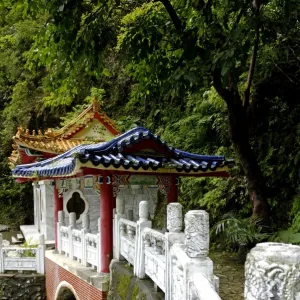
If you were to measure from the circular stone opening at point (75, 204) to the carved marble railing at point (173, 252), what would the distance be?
535 centimetres

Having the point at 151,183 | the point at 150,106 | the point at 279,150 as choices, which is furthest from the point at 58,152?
the point at 279,150

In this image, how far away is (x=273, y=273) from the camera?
170 cm

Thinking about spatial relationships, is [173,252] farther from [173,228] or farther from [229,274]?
[229,274]

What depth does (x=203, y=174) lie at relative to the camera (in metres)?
8.55

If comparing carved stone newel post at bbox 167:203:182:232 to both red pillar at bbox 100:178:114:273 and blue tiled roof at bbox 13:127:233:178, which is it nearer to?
blue tiled roof at bbox 13:127:233:178

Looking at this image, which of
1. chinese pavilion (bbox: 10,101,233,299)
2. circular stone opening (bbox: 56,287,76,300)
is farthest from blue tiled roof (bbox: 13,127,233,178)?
circular stone opening (bbox: 56,287,76,300)

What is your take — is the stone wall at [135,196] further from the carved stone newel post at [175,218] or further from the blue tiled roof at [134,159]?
the carved stone newel post at [175,218]

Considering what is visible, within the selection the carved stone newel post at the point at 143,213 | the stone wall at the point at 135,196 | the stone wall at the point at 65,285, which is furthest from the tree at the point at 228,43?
the stone wall at the point at 135,196

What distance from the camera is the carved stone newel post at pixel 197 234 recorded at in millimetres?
3721

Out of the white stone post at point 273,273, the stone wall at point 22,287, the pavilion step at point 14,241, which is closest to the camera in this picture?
the white stone post at point 273,273

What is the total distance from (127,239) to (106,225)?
892 millimetres

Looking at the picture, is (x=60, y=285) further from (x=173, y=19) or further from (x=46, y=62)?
(x=173, y=19)

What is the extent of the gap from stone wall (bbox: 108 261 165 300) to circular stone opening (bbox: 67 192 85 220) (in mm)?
5547

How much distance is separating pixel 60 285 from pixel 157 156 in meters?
3.92
